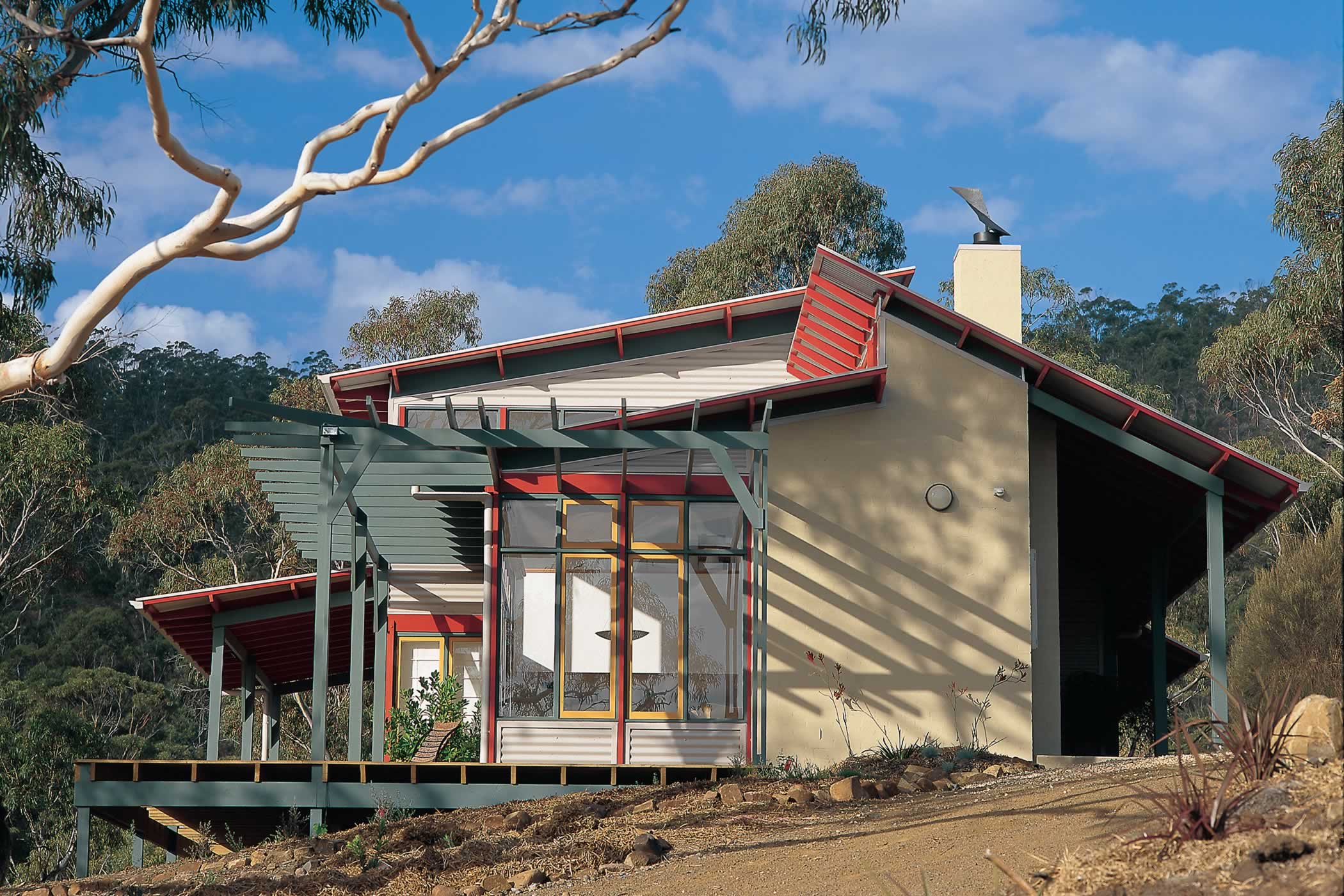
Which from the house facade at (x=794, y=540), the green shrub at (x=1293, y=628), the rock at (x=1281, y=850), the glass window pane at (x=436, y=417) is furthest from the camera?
the green shrub at (x=1293, y=628)

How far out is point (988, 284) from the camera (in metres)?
16.9

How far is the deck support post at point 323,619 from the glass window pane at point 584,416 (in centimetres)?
537

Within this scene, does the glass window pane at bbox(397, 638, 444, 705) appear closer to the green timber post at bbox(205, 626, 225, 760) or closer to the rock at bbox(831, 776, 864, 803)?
the green timber post at bbox(205, 626, 225, 760)

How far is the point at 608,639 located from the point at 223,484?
19127 millimetres

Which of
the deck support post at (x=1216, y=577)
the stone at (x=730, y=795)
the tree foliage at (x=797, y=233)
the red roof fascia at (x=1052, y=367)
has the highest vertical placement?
the tree foliage at (x=797, y=233)

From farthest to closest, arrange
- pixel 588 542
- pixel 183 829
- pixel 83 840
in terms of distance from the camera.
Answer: pixel 183 829
pixel 588 542
pixel 83 840

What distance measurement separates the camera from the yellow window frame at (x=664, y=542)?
45.6 feet

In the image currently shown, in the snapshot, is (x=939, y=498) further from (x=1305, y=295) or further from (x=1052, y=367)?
(x=1305, y=295)

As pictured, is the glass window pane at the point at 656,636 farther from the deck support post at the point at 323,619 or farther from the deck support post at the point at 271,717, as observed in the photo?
the deck support post at the point at 271,717

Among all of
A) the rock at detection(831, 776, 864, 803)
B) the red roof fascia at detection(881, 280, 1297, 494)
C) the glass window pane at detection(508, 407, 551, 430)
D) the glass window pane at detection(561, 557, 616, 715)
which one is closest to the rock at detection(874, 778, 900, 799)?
the rock at detection(831, 776, 864, 803)

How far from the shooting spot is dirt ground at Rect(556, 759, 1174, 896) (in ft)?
24.3

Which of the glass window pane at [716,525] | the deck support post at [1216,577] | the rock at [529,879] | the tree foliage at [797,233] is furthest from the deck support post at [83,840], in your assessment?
the tree foliage at [797,233]

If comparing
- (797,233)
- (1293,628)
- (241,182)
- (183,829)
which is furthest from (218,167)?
(797,233)

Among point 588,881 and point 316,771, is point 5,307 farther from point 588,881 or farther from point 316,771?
point 588,881
